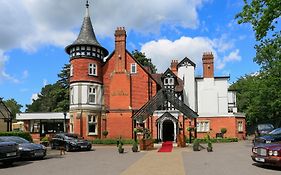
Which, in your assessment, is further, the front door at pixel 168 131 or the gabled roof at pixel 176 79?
the gabled roof at pixel 176 79

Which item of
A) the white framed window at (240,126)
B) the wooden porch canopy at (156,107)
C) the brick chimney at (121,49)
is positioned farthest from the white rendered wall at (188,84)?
the wooden porch canopy at (156,107)

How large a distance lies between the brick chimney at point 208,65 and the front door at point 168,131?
8.24m

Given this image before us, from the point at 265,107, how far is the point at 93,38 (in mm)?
23923

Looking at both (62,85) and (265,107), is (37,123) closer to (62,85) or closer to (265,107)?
(62,85)

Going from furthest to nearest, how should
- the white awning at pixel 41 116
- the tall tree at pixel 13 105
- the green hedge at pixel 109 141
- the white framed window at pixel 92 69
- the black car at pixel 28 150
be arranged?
the tall tree at pixel 13 105
the white awning at pixel 41 116
the white framed window at pixel 92 69
the green hedge at pixel 109 141
the black car at pixel 28 150

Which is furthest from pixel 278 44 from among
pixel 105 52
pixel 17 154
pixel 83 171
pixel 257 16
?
pixel 105 52

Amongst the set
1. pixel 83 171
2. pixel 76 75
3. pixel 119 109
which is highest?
pixel 76 75

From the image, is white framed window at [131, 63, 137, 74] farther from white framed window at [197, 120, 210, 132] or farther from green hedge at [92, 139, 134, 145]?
white framed window at [197, 120, 210, 132]

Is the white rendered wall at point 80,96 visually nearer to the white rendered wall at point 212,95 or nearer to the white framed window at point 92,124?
the white framed window at point 92,124

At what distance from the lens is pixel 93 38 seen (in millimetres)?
36625

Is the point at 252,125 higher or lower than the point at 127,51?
lower

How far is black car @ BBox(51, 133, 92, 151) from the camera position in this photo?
82.9 ft

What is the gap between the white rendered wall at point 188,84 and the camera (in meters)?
41.2

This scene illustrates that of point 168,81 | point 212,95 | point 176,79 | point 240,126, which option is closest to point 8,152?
point 168,81
